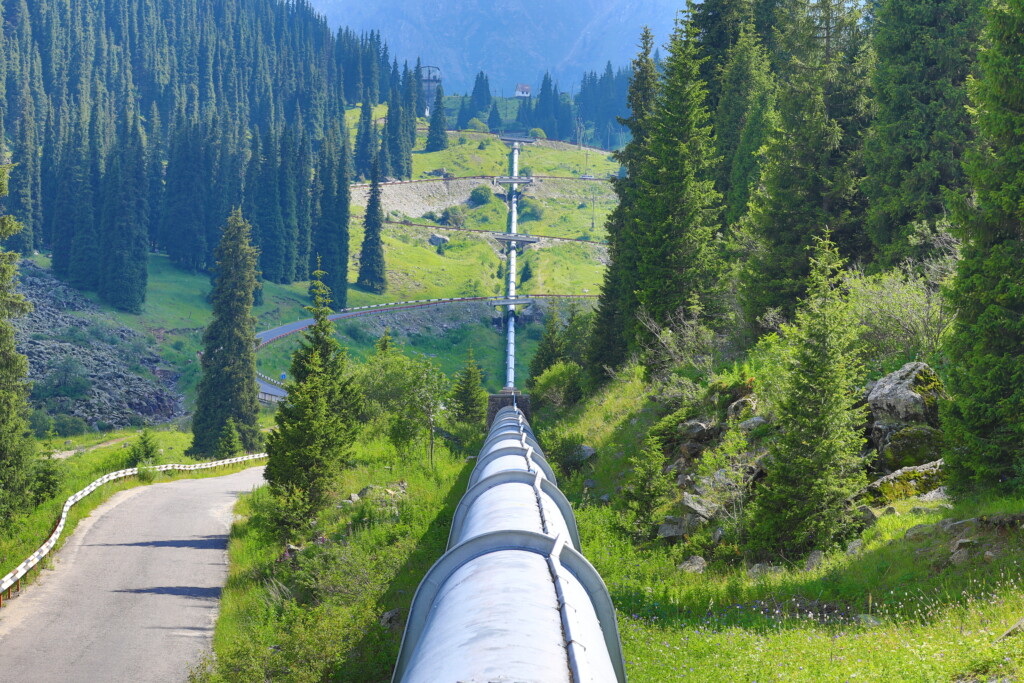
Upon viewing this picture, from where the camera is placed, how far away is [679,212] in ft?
120

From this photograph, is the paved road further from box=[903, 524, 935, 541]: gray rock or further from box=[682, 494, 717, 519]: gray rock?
box=[903, 524, 935, 541]: gray rock

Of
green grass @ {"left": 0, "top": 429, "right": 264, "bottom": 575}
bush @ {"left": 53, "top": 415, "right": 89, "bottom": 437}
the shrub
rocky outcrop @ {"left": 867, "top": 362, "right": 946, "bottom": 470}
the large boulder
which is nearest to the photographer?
the large boulder

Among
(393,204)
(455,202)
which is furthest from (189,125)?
(455,202)

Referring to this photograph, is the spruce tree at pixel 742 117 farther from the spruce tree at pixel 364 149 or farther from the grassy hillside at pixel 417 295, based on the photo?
the spruce tree at pixel 364 149

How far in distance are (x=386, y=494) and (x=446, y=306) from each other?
91495 millimetres

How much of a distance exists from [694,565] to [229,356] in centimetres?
5376

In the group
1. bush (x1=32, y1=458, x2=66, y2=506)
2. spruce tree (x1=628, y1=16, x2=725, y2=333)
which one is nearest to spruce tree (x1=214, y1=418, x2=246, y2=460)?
bush (x1=32, y1=458, x2=66, y2=506)

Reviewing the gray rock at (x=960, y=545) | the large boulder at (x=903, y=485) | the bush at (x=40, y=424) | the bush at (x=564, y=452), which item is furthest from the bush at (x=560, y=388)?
the bush at (x=40, y=424)

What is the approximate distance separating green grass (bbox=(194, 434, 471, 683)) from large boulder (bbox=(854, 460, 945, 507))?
9990mm

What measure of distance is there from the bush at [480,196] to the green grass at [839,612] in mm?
169360

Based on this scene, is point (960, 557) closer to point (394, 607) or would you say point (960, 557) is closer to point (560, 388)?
point (394, 607)

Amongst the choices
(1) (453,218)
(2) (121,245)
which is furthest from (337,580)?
(1) (453,218)

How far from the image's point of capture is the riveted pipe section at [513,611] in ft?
20.8

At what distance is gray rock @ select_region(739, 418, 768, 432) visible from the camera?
2064 cm
